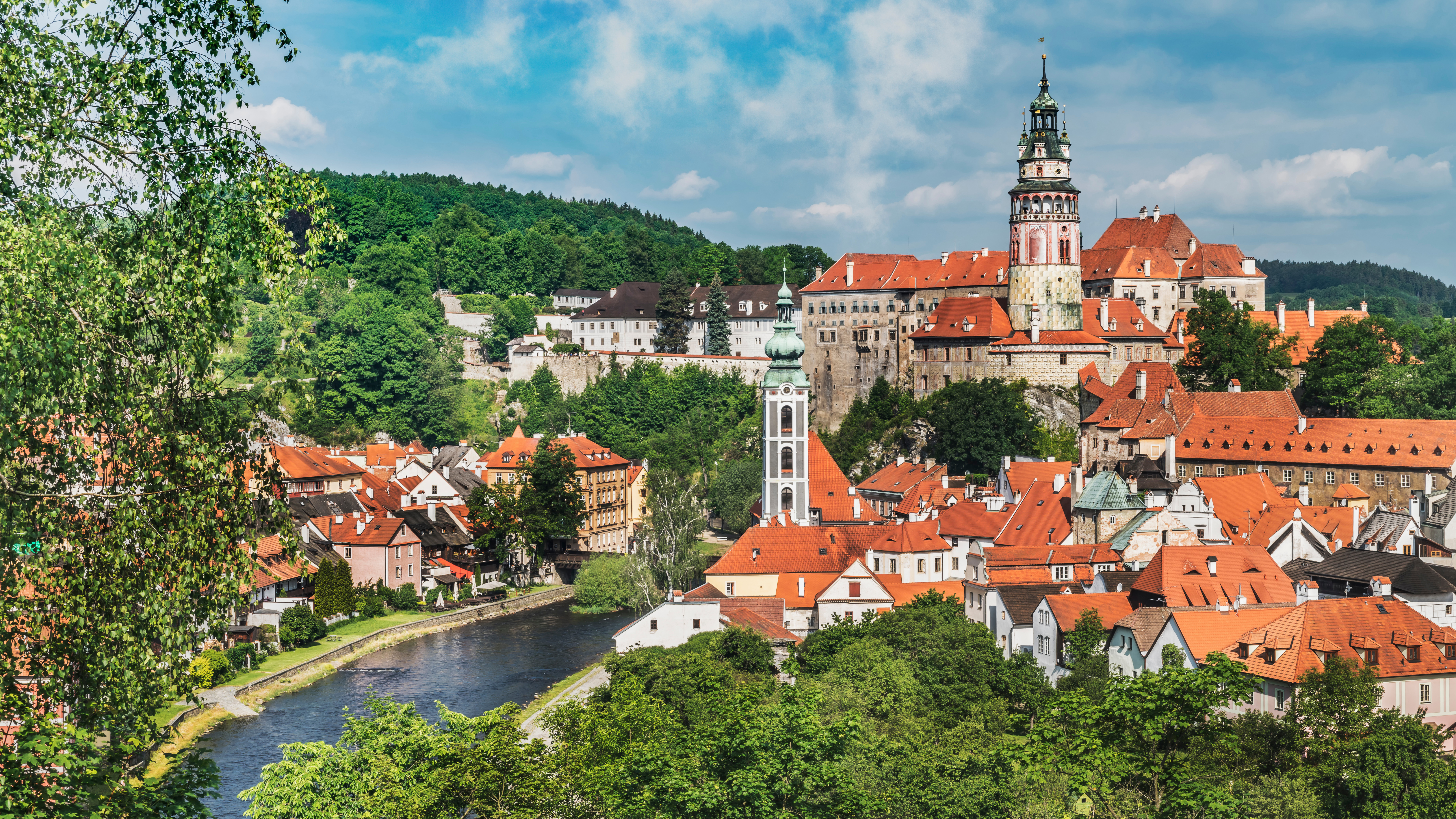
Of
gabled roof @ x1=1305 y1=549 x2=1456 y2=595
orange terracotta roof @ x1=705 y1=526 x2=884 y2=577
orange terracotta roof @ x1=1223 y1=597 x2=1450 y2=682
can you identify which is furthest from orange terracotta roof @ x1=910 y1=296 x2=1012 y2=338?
orange terracotta roof @ x1=1223 y1=597 x2=1450 y2=682

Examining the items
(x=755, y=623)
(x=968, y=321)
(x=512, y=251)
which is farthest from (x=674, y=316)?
(x=755, y=623)

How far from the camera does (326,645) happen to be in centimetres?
4662

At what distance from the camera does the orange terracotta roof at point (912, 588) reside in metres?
44.7

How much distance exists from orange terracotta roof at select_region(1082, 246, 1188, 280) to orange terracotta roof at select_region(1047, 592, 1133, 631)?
1574 inches

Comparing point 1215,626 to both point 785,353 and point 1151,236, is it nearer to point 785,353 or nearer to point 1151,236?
point 785,353

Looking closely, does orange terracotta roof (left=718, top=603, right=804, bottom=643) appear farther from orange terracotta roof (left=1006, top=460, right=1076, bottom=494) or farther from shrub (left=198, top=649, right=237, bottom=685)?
orange terracotta roof (left=1006, top=460, right=1076, bottom=494)

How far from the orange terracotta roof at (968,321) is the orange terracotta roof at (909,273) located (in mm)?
Result: 1988

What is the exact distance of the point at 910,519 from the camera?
55000mm

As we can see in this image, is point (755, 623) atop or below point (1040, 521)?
below

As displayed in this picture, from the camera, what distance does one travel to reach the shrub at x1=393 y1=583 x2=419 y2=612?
54250mm

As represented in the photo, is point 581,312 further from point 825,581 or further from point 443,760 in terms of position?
point 443,760

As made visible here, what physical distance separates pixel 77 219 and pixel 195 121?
1119mm

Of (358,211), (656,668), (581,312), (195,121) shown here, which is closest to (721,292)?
(581,312)

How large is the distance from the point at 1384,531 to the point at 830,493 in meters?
21.5
